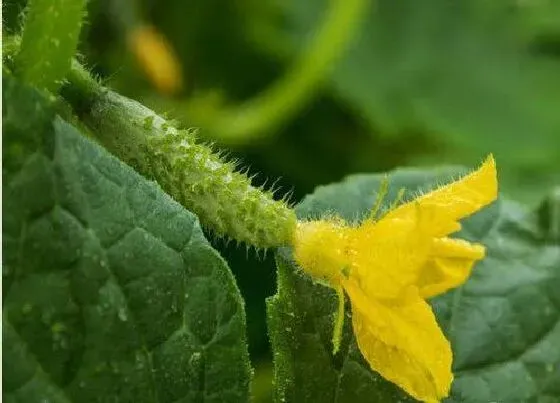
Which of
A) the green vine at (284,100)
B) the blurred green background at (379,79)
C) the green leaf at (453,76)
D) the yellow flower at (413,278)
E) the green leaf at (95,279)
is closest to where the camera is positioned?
the green leaf at (95,279)

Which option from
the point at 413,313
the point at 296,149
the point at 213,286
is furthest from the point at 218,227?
the point at 296,149

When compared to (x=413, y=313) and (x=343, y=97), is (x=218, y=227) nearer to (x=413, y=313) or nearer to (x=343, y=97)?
(x=413, y=313)

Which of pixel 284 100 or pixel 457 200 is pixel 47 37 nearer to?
pixel 457 200

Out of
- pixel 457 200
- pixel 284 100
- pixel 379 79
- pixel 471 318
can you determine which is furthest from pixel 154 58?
pixel 457 200

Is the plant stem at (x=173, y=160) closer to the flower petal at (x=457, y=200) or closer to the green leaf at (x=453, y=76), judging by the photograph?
the flower petal at (x=457, y=200)

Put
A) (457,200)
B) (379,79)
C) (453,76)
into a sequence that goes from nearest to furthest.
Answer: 1. (457,200)
2. (379,79)
3. (453,76)

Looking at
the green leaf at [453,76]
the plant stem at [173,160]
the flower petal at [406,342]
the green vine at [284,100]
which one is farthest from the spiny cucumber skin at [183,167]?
the green leaf at [453,76]
